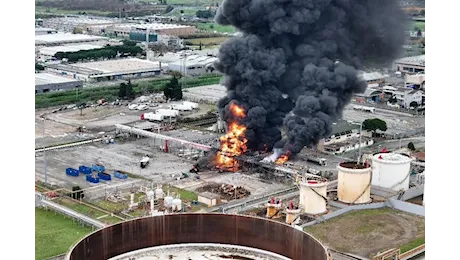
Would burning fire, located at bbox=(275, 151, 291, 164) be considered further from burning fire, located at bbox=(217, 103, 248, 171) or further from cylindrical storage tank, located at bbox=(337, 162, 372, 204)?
cylindrical storage tank, located at bbox=(337, 162, 372, 204)

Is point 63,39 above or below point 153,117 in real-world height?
above

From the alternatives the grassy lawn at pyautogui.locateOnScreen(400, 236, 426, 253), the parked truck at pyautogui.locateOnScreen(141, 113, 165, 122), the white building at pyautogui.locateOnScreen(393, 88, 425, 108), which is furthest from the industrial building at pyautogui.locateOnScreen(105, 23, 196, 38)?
the grassy lawn at pyautogui.locateOnScreen(400, 236, 426, 253)

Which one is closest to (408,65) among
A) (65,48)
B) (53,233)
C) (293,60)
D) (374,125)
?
(374,125)

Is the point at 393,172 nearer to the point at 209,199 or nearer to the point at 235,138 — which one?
the point at 209,199

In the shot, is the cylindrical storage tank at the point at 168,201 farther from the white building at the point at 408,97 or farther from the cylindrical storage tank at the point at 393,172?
the white building at the point at 408,97

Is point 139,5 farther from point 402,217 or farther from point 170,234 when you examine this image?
point 170,234
